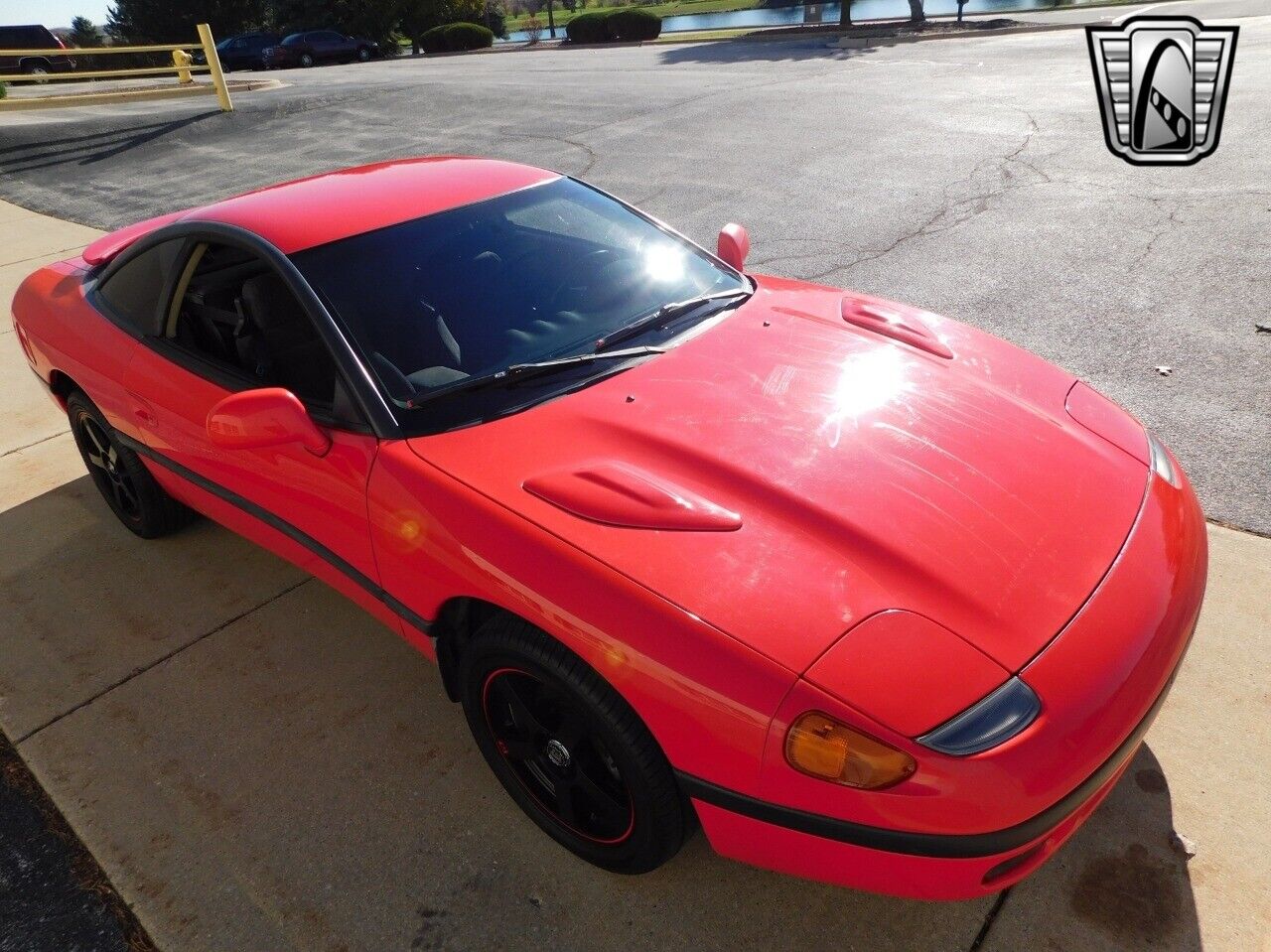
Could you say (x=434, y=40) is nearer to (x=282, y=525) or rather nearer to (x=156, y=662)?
(x=156, y=662)

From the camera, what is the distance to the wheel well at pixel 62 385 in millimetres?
3752

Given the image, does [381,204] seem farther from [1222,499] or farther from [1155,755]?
[1222,499]

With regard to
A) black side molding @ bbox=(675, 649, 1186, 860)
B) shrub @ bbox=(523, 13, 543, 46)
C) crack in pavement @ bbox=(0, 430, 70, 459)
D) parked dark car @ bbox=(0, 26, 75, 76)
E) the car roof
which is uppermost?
parked dark car @ bbox=(0, 26, 75, 76)

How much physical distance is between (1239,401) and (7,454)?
19.7 ft

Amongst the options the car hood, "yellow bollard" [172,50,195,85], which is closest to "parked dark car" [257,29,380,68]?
"yellow bollard" [172,50,195,85]

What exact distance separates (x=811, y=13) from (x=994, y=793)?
38.5 metres

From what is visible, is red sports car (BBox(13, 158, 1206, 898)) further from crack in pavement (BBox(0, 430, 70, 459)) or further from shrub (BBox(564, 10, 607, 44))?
shrub (BBox(564, 10, 607, 44))

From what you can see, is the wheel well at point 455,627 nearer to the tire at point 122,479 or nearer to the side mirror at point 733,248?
the side mirror at point 733,248

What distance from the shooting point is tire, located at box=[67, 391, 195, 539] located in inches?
139

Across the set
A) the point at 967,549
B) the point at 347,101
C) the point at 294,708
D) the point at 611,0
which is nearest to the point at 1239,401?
the point at 967,549

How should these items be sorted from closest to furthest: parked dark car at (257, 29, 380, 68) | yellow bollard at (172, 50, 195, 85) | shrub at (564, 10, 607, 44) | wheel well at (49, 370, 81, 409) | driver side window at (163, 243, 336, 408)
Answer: driver side window at (163, 243, 336, 408) → wheel well at (49, 370, 81, 409) → yellow bollard at (172, 50, 195, 85) → parked dark car at (257, 29, 380, 68) → shrub at (564, 10, 607, 44)

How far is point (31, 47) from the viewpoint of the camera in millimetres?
29547

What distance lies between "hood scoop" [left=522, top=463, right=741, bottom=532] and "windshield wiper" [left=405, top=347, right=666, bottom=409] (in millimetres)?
419

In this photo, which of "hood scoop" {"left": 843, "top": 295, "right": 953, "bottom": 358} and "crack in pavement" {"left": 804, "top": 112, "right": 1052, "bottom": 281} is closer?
"hood scoop" {"left": 843, "top": 295, "right": 953, "bottom": 358}
